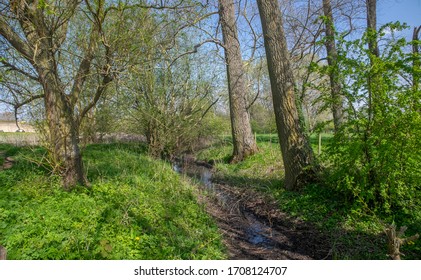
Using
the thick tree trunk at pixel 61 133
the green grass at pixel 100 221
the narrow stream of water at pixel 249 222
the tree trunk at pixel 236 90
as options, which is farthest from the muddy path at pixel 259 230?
the tree trunk at pixel 236 90

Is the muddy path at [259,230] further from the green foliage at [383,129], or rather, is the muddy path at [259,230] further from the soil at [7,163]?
the soil at [7,163]

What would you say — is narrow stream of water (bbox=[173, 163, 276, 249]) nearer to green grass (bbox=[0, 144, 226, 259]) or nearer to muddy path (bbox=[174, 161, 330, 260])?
muddy path (bbox=[174, 161, 330, 260])

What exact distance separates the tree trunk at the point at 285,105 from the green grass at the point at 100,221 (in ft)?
7.78

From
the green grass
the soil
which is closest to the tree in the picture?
the green grass

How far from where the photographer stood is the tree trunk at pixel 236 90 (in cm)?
1074

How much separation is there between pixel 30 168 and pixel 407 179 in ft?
25.2

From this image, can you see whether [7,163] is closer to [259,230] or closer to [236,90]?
[259,230]

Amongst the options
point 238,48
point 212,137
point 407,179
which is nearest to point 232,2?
point 238,48

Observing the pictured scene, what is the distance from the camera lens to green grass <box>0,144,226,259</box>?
3537 mm

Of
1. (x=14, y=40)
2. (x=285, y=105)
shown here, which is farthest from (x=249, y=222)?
(x=14, y=40)

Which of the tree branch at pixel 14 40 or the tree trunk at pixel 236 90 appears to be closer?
the tree branch at pixel 14 40

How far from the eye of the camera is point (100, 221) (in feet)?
14.2

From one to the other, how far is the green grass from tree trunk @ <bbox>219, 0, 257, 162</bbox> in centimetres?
475

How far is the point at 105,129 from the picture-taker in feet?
47.1
